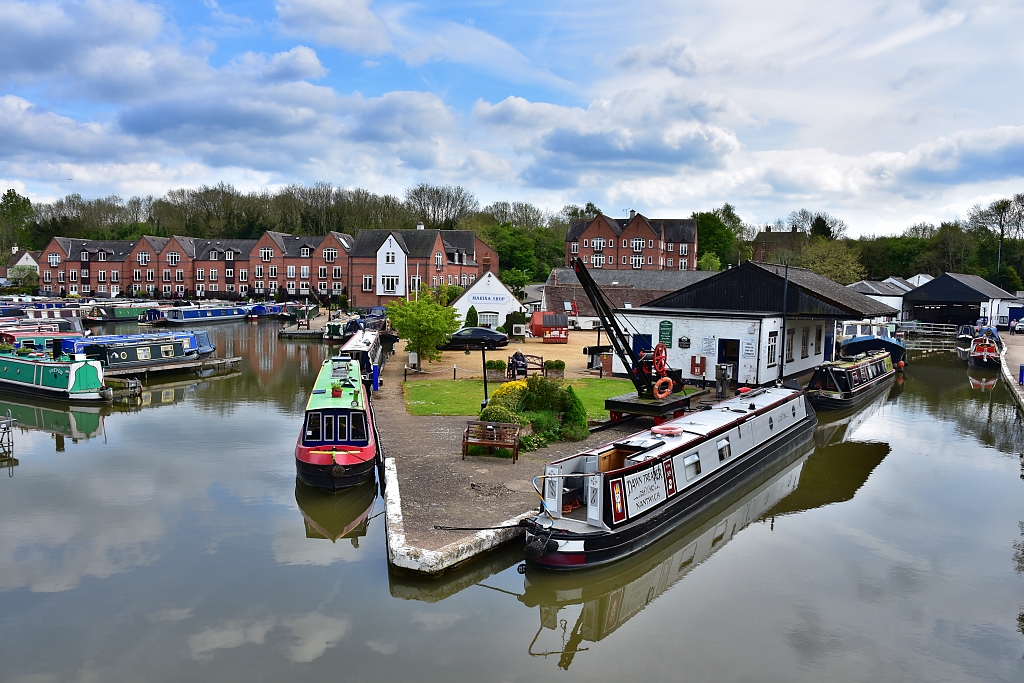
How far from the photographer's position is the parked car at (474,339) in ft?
132

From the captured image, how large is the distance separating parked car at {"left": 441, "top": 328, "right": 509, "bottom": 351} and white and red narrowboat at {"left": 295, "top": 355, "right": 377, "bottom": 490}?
76.3 ft

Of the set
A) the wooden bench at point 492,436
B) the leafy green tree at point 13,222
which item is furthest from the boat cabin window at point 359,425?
the leafy green tree at point 13,222

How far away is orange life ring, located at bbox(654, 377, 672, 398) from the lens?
20.4 meters

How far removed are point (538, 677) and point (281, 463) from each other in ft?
36.1

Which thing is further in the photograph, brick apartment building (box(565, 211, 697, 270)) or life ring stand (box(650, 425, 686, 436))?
brick apartment building (box(565, 211, 697, 270))

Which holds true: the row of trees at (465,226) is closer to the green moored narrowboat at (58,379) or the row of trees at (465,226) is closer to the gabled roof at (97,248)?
the gabled roof at (97,248)

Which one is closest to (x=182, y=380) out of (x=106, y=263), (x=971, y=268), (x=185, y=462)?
(x=185, y=462)

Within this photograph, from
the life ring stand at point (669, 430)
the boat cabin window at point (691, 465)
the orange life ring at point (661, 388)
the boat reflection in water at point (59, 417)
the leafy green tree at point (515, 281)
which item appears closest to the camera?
the boat cabin window at point (691, 465)

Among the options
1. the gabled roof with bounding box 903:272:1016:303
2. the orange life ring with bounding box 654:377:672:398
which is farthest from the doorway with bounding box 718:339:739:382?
the gabled roof with bounding box 903:272:1016:303

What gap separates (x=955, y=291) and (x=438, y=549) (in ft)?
205

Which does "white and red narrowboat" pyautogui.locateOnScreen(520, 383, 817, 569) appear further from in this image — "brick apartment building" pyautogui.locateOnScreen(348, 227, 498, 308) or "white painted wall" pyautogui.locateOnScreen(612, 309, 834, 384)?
"brick apartment building" pyautogui.locateOnScreen(348, 227, 498, 308)

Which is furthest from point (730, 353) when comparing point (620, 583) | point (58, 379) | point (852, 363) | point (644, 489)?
point (58, 379)

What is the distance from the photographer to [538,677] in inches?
357

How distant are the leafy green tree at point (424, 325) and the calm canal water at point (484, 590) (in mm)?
12842
